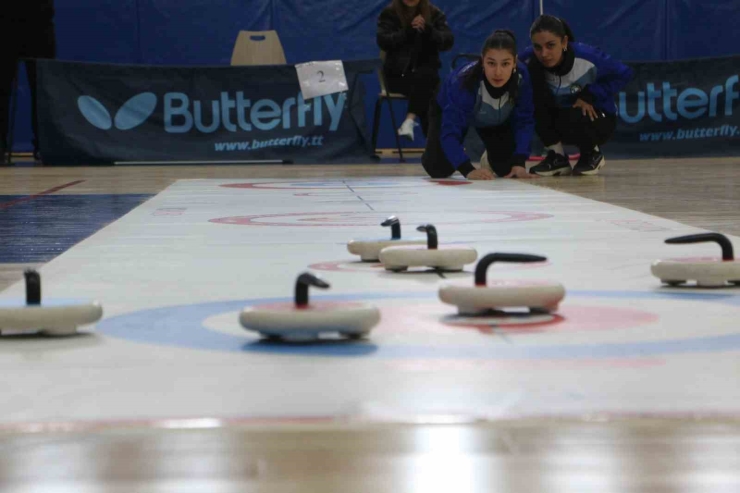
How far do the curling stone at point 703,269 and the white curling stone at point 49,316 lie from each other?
101 cm

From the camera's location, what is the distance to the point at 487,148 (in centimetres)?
675

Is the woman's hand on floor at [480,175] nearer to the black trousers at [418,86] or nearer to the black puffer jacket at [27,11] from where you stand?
the black trousers at [418,86]

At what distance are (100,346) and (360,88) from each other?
330 inches

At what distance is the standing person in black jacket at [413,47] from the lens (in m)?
8.38

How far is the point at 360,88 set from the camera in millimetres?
9836

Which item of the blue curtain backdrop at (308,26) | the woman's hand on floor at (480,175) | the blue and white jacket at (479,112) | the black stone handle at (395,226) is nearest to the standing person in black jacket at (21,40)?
the blue curtain backdrop at (308,26)

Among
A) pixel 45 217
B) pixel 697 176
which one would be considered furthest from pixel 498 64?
pixel 45 217

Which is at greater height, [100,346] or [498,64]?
[498,64]

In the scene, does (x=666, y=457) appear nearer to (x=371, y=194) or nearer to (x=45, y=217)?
(x=45, y=217)

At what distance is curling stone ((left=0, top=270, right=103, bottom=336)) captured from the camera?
1598 millimetres

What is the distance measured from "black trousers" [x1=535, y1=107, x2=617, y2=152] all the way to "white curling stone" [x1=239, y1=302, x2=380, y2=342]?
17.1ft

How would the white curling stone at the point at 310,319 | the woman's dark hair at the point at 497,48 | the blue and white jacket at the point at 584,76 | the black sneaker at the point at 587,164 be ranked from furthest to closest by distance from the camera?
the black sneaker at the point at 587,164 → the blue and white jacket at the point at 584,76 → the woman's dark hair at the point at 497,48 → the white curling stone at the point at 310,319

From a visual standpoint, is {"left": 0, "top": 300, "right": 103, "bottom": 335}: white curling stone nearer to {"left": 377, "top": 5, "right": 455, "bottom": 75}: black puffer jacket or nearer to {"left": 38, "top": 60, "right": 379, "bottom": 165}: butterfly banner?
{"left": 377, "top": 5, "right": 455, "bottom": 75}: black puffer jacket

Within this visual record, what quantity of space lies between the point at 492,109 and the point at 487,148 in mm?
596
